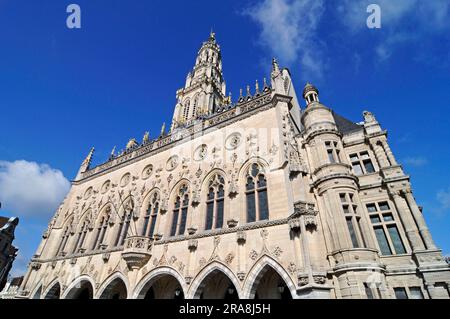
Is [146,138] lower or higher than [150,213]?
higher

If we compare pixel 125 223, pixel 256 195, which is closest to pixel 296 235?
pixel 256 195

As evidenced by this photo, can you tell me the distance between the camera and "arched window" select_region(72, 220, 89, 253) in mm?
19783

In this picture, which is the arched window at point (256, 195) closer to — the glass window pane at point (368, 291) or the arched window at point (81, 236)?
the glass window pane at point (368, 291)

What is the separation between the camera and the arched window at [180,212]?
1514 centimetres

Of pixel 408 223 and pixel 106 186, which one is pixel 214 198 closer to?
pixel 408 223

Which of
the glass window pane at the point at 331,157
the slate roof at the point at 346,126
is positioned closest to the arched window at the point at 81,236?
the glass window pane at the point at 331,157

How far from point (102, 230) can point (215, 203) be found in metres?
10.9

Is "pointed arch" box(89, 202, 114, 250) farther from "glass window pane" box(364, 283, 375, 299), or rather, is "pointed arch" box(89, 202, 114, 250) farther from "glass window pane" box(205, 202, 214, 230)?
"glass window pane" box(364, 283, 375, 299)

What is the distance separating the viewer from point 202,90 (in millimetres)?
33875

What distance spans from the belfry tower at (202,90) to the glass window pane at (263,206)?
57.8 feet
